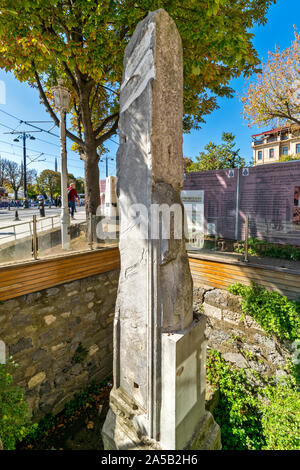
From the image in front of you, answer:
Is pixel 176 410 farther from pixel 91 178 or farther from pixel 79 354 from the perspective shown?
pixel 91 178

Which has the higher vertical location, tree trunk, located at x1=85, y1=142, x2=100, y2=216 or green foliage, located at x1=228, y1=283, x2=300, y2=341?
tree trunk, located at x1=85, y1=142, x2=100, y2=216

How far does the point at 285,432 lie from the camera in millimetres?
3236

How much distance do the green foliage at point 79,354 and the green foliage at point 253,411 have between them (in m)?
2.56

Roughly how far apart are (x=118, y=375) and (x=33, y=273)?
2.03m

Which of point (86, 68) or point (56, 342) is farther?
point (86, 68)

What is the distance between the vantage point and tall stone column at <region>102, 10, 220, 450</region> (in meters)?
1.85

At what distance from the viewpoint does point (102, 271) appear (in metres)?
4.54

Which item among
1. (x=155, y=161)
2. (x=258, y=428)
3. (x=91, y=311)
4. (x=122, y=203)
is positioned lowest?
(x=258, y=428)

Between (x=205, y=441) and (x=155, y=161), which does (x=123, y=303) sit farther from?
(x=205, y=441)

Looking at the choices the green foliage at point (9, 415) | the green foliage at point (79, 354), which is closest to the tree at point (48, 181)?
the green foliage at point (79, 354)

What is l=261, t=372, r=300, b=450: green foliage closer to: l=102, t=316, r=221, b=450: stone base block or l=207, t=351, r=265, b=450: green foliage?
l=207, t=351, r=265, b=450: green foliage

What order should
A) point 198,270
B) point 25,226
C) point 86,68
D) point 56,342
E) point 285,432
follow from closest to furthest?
point 285,432, point 25,226, point 56,342, point 86,68, point 198,270

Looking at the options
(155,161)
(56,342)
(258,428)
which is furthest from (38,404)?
(155,161)

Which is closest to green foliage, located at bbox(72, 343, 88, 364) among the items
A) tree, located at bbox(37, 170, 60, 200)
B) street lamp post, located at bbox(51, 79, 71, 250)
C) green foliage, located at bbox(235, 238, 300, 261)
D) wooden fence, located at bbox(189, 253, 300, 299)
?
street lamp post, located at bbox(51, 79, 71, 250)
